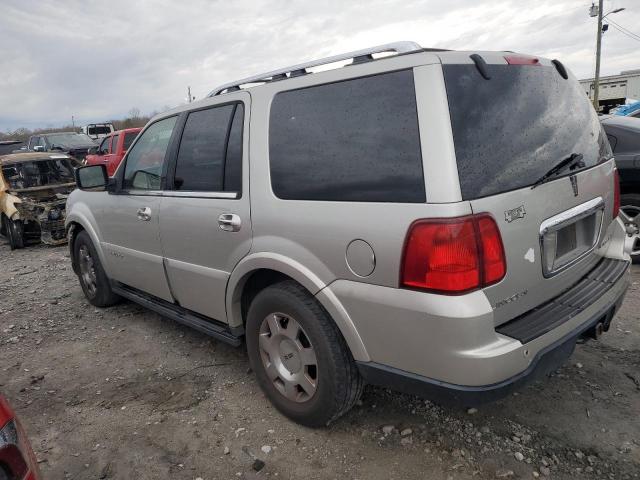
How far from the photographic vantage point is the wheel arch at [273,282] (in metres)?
2.27

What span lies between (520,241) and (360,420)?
4.66 ft

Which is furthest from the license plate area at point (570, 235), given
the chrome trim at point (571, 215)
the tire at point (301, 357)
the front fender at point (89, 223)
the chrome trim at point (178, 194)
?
the front fender at point (89, 223)

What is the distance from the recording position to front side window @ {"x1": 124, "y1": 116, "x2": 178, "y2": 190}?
3538 mm

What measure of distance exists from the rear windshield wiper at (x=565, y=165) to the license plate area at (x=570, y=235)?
180 millimetres

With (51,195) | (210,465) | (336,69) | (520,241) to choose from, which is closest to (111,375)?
(210,465)

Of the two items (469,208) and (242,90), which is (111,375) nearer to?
(242,90)

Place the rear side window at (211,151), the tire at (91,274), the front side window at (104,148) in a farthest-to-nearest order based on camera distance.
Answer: the front side window at (104,148)
the tire at (91,274)
the rear side window at (211,151)

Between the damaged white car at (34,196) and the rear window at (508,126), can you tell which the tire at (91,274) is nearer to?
the rear window at (508,126)

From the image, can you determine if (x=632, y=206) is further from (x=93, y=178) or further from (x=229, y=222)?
(x=93, y=178)

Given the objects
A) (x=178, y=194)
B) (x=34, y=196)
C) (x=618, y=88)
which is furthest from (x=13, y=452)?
(x=618, y=88)

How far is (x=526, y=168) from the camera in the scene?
83.5 inches

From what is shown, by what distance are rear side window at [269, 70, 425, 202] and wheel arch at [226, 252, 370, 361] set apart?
37 cm

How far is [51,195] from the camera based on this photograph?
914 cm

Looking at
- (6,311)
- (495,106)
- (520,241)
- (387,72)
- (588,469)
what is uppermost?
(387,72)
